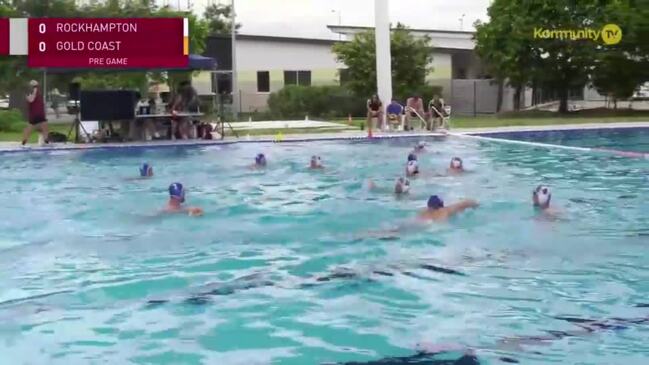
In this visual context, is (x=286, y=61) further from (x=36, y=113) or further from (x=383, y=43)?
(x=36, y=113)

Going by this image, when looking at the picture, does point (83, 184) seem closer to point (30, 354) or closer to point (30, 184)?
point (30, 184)

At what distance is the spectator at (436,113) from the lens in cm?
2559

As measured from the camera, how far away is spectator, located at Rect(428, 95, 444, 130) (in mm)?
25594

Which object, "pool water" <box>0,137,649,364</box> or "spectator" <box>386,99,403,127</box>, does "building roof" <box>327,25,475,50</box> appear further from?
"pool water" <box>0,137,649,364</box>

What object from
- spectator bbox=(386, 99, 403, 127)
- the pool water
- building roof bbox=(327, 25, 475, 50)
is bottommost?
the pool water

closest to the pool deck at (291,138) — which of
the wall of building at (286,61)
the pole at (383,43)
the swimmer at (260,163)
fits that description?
the pole at (383,43)

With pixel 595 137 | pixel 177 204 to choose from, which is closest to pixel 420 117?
pixel 595 137

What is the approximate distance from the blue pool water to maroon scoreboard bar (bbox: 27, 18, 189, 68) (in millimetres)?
8481

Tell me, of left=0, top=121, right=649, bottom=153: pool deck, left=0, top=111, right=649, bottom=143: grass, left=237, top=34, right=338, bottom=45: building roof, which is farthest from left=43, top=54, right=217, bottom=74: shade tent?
left=237, top=34, right=338, bottom=45: building roof

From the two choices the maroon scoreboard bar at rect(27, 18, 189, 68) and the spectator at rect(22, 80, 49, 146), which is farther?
the maroon scoreboard bar at rect(27, 18, 189, 68)

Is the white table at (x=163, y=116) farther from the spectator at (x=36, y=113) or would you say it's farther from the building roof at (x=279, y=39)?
the building roof at (x=279, y=39)

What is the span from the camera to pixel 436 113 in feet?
85.4

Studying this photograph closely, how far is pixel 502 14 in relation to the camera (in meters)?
36.0

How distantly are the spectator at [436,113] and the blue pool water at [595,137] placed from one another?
2182mm
